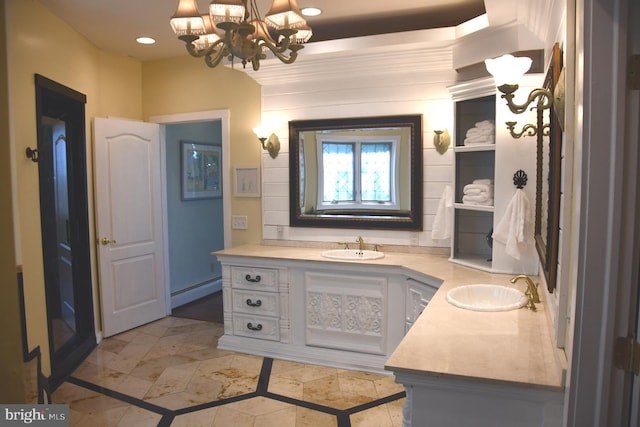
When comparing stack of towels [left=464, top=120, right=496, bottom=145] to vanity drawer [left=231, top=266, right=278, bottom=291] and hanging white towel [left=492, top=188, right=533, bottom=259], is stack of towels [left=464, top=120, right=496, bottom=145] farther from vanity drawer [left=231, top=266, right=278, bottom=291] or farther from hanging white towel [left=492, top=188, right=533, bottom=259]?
vanity drawer [left=231, top=266, right=278, bottom=291]

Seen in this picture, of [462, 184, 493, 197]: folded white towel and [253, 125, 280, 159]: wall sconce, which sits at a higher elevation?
[253, 125, 280, 159]: wall sconce

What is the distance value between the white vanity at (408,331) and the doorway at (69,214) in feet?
4.08

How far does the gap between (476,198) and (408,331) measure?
51.2 inches

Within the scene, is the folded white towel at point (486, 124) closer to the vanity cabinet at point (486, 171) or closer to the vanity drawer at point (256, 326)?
the vanity cabinet at point (486, 171)

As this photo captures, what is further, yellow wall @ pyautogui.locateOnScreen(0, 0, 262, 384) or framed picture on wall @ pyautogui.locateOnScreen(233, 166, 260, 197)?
framed picture on wall @ pyautogui.locateOnScreen(233, 166, 260, 197)

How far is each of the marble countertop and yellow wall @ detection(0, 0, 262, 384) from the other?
2.29 m

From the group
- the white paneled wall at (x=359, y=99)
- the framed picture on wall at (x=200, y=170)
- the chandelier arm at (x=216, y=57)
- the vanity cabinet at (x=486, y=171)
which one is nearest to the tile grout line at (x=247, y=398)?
the vanity cabinet at (x=486, y=171)

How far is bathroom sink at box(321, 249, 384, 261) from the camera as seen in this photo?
3.56 metres

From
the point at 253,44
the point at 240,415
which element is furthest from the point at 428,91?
the point at 240,415

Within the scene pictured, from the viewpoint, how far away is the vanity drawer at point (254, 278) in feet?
11.8

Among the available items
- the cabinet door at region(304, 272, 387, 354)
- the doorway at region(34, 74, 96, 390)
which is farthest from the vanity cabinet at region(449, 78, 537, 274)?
the doorway at region(34, 74, 96, 390)

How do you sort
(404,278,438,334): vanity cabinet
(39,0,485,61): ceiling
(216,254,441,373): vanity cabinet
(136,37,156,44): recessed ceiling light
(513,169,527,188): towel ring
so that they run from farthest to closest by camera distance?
(136,37,156,44): recessed ceiling light
(216,254,441,373): vanity cabinet
(39,0,485,61): ceiling
(404,278,438,334): vanity cabinet
(513,169,527,188): towel ring

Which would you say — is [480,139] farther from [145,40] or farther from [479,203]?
[145,40]

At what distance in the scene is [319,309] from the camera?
11.4ft
